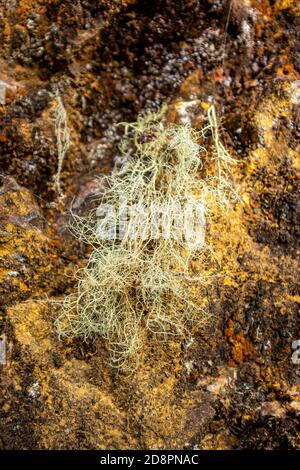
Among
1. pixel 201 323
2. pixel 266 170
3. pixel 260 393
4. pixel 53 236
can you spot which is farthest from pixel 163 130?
pixel 260 393

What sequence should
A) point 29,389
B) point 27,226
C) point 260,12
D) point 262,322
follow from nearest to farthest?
1. point 29,389
2. point 262,322
3. point 27,226
4. point 260,12

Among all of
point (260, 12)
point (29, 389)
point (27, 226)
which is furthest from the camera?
point (260, 12)

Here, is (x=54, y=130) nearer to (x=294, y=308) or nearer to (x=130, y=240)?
(x=130, y=240)

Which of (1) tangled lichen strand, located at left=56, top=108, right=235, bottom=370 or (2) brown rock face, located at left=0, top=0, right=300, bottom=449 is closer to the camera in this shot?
(2) brown rock face, located at left=0, top=0, right=300, bottom=449

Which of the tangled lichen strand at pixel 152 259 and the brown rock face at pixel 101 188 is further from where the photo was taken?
the tangled lichen strand at pixel 152 259
